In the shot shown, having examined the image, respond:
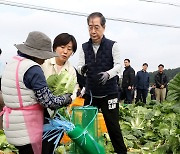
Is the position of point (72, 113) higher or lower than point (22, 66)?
lower

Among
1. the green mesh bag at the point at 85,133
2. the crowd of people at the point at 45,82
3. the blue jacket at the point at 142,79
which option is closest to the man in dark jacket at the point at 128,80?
the blue jacket at the point at 142,79

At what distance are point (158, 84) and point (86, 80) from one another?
32.1ft

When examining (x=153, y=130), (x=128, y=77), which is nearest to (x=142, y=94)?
(x=128, y=77)

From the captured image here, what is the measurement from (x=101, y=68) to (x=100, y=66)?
25mm

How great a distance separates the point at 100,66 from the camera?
465cm

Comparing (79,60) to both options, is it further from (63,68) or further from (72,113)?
(72,113)

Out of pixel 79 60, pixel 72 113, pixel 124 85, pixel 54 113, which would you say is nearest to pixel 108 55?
pixel 79 60

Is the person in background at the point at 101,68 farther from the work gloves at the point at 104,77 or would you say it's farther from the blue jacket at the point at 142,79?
the blue jacket at the point at 142,79

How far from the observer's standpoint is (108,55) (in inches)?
182

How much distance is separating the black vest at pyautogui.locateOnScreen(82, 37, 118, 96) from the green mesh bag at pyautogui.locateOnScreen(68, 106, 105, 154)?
42 cm

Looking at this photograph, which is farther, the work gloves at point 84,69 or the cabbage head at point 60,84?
the work gloves at point 84,69

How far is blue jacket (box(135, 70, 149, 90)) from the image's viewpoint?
554 inches

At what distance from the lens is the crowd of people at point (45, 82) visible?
331 cm

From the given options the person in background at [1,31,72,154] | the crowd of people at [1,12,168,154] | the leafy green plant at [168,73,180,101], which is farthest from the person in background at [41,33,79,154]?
the leafy green plant at [168,73,180,101]
